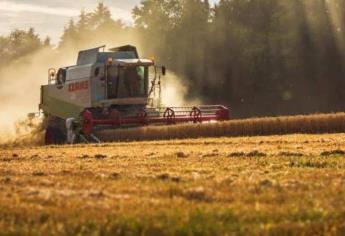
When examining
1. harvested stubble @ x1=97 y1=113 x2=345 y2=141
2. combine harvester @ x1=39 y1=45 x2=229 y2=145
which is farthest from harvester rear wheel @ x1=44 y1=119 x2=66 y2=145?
harvested stubble @ x1=97 y1=113 x2=345 y2=141

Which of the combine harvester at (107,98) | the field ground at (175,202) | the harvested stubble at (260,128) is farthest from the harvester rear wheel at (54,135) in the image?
the field ground at (175,202)

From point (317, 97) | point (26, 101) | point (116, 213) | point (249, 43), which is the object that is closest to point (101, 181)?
point (116, 213)

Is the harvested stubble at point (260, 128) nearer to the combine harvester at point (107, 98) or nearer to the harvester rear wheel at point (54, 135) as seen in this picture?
the combine harvester at point (107, 98)

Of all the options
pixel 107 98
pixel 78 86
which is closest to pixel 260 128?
pixel 107 98

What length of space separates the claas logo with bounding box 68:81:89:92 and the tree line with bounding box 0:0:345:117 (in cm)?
3242

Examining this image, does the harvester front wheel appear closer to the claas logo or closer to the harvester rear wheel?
the harvester rear wheel

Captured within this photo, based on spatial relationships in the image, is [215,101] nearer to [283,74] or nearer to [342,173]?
[283,74]

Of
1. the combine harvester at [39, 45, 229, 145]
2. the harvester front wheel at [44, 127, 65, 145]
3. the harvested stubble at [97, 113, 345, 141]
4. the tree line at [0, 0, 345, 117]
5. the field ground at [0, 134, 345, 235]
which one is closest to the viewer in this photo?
the field ground at [0, 134, 345, 235]

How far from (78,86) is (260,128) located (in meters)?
8.40

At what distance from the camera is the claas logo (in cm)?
2836

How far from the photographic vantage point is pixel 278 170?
9.30 meters

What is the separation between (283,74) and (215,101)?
26.9ft

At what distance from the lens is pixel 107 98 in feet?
92.8

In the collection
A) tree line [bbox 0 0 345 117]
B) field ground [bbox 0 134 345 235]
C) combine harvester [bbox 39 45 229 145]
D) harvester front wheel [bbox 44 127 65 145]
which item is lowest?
field ground [bbox 0 134 345 235]
